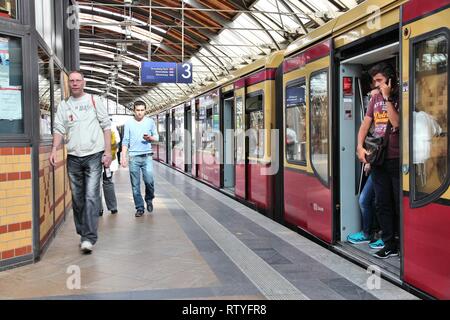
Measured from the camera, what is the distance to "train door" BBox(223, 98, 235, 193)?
1000cm

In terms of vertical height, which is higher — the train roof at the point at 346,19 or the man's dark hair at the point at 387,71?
the train roof at the point at 346,19

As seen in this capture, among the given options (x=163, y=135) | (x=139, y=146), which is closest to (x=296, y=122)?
(x=139, y=146)

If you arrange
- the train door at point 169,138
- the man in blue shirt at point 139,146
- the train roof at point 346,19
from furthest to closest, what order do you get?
1. the train door at point 169,138
2. the man in blue shirt at point 139,146
3. the train roof at point 346,19

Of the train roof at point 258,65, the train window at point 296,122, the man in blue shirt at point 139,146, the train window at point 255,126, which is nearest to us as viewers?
the train window at point 296,122

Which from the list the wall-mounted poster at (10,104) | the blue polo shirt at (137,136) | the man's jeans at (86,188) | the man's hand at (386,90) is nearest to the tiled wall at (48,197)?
the man's jeans at (86,188)

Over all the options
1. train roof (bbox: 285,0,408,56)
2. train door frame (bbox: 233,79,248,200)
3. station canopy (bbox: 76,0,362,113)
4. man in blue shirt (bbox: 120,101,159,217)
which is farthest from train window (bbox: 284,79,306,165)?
station canopy (bbox: 76,0,362,113)

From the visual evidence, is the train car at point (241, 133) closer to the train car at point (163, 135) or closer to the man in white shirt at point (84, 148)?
the man in white shirt at point (84, 148)

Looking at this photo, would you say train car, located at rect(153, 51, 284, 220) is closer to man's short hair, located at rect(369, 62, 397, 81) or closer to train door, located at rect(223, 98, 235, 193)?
train door, located at rect(223, 98, 235, 193)

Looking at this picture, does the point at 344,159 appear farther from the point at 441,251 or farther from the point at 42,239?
the point at 42,239

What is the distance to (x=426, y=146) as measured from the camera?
327 centimetres

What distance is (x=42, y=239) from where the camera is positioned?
4.74 m

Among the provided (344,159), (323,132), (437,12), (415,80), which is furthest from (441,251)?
(323,132)

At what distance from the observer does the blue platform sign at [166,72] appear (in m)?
17.0

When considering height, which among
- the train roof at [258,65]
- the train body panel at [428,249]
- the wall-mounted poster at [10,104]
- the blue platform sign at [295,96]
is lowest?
the train body panel at [428,249]
